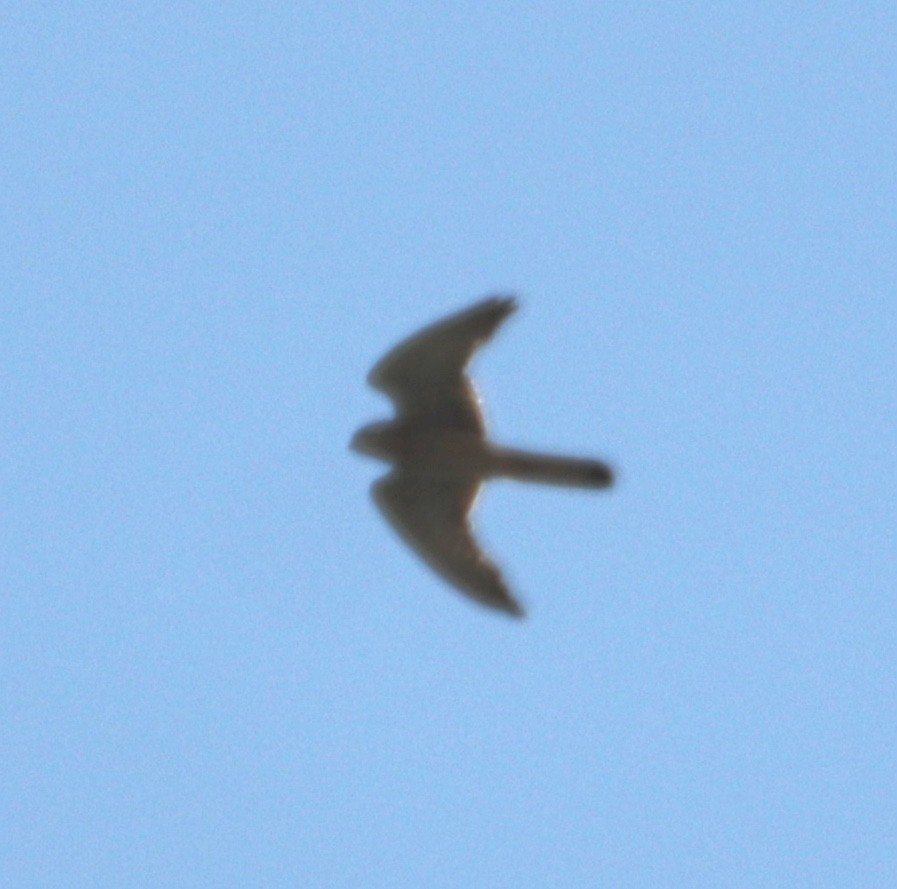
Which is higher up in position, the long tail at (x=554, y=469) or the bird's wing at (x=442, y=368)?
the bird's wing at (x=442, y=368)

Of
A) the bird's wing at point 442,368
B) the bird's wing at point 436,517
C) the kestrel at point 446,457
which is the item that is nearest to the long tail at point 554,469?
the kestrel at point 446,457

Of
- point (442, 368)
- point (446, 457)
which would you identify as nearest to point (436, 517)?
point (446, 457)

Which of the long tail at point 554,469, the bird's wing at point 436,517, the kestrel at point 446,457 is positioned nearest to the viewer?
the long tail at point 554,469

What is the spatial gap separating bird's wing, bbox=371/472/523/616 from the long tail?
0.54 metres

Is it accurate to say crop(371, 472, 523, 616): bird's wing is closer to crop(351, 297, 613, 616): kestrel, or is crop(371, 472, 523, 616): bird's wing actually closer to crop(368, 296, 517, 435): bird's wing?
crop(351, 297, 613, 616): kestrel

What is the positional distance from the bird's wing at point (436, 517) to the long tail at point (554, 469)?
539 mm

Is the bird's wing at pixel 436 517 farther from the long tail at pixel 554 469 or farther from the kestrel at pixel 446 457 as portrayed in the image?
the long tail at pixel 554 469

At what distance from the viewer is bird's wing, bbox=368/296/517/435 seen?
17.6 meters

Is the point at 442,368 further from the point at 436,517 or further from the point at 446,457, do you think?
the point at 436,517

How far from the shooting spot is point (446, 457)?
1791cm

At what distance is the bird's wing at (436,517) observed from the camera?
714 inches

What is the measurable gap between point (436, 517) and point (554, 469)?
4.39 ft

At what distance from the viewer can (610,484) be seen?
17203mm

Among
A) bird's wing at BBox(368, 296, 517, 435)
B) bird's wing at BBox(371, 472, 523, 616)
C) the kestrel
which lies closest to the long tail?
the kestrel
